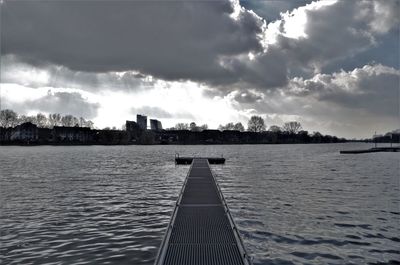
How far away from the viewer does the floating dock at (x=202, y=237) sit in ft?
42.3

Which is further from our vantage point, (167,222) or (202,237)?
(167,222)

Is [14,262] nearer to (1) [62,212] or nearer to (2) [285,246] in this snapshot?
(1) [62,212]

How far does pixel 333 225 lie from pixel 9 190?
98.0ft

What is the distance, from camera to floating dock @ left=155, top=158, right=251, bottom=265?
1289 centimetres

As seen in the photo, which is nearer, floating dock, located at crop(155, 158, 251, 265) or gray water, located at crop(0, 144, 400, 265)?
floating dock, located at crop(155, 158, 251, 265)

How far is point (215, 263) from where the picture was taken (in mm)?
12586

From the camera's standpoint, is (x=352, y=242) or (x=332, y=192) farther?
(x=332, y=192)

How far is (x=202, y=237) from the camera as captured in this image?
1546 centimetres

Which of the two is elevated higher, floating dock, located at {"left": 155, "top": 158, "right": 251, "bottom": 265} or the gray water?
floating dock, located at {"left": 155, "top": 158, "right": 251, "bottom": 265}

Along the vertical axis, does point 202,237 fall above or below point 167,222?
above

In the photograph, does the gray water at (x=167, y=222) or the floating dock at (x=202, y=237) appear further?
the gray water at (x=167, y=222)

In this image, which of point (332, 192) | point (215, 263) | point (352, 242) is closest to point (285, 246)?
point (352, 242)

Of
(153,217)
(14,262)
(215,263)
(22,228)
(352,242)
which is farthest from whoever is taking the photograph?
(153,217)

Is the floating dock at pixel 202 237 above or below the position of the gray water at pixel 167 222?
above
